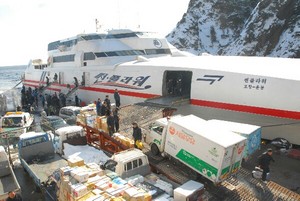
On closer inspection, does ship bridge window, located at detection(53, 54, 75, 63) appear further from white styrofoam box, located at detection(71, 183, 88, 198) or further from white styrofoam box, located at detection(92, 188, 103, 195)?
white styrofoam box, located at detection(92, 188, 103, 195)

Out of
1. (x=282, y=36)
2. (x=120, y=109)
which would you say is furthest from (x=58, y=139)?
(x=282, y=36)

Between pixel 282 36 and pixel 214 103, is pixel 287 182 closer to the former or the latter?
pixel 214 103

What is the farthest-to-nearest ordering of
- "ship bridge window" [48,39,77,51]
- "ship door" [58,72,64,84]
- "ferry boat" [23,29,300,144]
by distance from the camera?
"ship door" [58,72,64,84]
"ship bridge window" [48,39,77,51]
"ferry boat" [23,29,300,144]

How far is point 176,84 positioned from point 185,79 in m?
0.95

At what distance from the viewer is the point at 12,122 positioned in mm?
18609

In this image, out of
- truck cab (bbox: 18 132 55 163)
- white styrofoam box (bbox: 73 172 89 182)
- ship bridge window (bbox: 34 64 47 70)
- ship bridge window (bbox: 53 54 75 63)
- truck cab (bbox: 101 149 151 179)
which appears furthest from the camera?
ship bridge window (bbox: 34 64 47 70)

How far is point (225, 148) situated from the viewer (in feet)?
29.8

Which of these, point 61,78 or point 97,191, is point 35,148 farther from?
point 61,78

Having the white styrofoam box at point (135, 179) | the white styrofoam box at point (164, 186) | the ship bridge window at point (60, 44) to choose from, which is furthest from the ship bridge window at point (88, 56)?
the white styrofoam box at point (164, 186)

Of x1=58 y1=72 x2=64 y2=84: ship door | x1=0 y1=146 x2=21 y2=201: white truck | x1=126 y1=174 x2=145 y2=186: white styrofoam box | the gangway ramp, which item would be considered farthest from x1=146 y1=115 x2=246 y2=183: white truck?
x1=58 y1=72 x2=64 y2=84: ship door

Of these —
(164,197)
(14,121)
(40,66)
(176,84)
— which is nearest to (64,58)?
(40,66)

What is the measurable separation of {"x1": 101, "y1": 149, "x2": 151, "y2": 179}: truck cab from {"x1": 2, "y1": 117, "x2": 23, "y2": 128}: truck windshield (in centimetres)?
1010

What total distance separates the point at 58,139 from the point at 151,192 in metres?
6.90

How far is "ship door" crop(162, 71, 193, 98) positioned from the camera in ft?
A: 58.5
